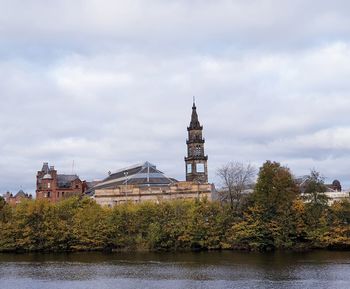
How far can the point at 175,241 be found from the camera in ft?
295

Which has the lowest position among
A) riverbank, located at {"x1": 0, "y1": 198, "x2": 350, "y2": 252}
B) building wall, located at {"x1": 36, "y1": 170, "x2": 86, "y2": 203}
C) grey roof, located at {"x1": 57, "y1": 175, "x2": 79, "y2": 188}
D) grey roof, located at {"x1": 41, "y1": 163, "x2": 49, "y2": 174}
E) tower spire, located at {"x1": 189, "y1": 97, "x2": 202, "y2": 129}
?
riverbank, located at {"x1": 0, "y1": 198, "x2": 350, "y2": 252}

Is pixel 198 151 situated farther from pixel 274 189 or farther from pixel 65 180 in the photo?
pixel 274 189

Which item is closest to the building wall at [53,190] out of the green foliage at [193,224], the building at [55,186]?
the building at [55,186]

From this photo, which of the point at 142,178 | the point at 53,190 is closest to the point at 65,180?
the point at 53,190

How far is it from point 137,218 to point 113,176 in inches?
2103

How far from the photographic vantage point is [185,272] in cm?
5569

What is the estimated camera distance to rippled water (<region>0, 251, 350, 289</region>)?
4766cm

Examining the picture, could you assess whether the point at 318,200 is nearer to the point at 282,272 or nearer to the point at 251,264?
the point at 251,264

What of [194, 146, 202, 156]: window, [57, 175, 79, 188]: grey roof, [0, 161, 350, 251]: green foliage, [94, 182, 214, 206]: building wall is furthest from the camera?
[57, 175, 79, 188]: grey roof

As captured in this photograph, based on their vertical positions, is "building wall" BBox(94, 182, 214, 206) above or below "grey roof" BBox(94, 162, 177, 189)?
below

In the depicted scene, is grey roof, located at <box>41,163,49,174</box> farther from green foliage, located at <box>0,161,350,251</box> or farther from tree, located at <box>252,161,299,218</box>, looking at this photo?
tree, located at <box>252,161,299,218</box>

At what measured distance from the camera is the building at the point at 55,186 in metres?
146

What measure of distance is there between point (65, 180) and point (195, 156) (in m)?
39.5

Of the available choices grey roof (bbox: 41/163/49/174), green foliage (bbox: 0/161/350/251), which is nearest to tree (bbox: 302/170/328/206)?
green foliage (bbox: 0/161/350/251)
